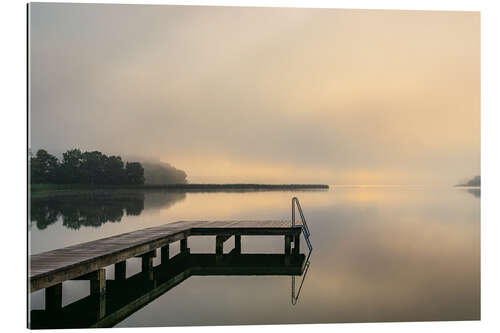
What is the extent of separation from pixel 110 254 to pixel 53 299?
829 millimetres

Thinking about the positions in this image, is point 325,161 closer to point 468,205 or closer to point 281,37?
point 281,37

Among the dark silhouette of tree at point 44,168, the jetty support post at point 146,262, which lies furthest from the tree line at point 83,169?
the jetty support post at point 146,262

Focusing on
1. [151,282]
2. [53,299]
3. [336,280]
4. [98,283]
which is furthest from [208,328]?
[336,280]

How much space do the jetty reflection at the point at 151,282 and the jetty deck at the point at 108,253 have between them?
18 centimetres

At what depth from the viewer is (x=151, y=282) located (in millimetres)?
8906

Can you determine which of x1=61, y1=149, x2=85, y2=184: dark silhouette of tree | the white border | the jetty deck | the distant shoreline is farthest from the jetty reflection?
x1=61, y1=149, x2=85, y2=184: dark silhouette of tree

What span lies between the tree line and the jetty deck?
0.94 metres

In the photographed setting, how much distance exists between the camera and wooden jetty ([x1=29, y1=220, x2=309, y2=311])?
6.29 metres

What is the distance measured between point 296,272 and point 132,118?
3971 millimetres

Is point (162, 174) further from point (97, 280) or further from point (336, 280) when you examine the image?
point (97, 280)

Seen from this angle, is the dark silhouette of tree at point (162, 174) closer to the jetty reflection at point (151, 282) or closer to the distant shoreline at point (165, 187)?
the distant shoreline at point (165, 187)

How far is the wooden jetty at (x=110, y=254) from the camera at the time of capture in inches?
248

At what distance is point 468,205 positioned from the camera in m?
24.8
